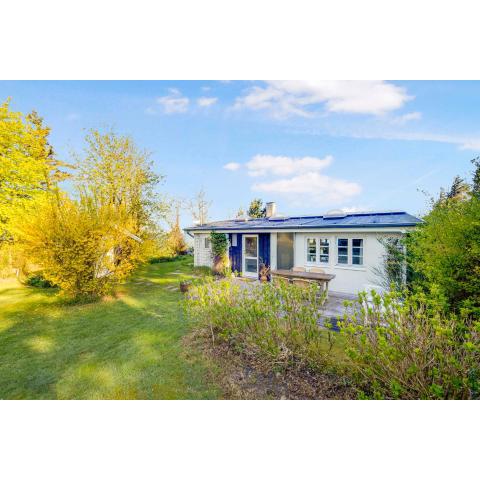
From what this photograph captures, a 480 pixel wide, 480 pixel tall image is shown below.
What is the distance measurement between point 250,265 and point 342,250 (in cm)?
385

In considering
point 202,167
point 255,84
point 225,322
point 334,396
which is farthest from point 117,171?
point 334,396

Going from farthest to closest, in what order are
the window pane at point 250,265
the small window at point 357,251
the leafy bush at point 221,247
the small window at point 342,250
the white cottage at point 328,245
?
the leafy bush at point 221,247 → the window pane at point 250,265 → the small window at point 342,250 → the small window at point 357,251 → the white cottage at point 328,245

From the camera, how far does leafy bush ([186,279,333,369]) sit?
8.79 feet

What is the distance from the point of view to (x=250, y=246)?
9367mm

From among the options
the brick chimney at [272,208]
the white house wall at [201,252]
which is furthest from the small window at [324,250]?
the white house wall at [201,252]

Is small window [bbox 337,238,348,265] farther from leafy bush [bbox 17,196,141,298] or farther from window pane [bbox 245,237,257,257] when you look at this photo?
leafy bush [bbox 17,196,141,298]

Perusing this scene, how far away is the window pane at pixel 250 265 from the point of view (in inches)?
365

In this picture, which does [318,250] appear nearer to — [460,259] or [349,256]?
[349,256]

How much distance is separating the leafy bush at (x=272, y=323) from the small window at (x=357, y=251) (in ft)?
14.5

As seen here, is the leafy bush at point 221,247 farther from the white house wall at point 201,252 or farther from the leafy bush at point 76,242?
Result: the leafy bush at point 76,242

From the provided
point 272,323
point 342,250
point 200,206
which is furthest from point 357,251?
point 200,206
